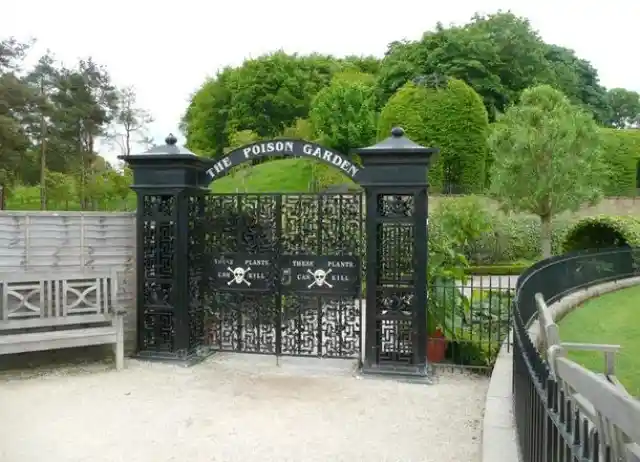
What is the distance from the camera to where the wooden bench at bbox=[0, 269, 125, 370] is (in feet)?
21.9

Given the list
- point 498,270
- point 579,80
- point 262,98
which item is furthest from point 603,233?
point 579,80

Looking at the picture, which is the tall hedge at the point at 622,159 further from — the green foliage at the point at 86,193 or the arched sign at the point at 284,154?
the arched sign at the point at 284,154

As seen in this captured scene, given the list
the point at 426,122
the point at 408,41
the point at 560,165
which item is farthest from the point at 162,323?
the point at 408,41

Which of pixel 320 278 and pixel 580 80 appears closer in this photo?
pixel 320 278

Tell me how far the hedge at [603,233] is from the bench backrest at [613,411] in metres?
15.8

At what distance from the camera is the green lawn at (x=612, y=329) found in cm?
769

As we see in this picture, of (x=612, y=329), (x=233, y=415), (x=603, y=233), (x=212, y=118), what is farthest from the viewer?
(x=212, y=118)

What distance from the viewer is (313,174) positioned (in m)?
33.1

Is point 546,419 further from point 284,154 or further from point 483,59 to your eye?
point 483,59

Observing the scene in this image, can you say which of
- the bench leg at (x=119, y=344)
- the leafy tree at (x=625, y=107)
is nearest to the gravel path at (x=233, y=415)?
the bench leg at (x=119, y=344)

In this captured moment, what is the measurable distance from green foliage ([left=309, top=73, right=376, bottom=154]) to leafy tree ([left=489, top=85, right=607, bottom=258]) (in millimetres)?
13379

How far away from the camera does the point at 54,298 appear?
7.17 meters

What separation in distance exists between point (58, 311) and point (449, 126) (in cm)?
2477

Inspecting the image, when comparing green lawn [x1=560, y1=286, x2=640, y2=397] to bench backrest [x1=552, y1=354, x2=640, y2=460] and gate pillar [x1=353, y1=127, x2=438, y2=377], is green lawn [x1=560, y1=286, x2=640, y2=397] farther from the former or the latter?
bench backrest [x1=552, y1=354, x2=640, y2=460]
